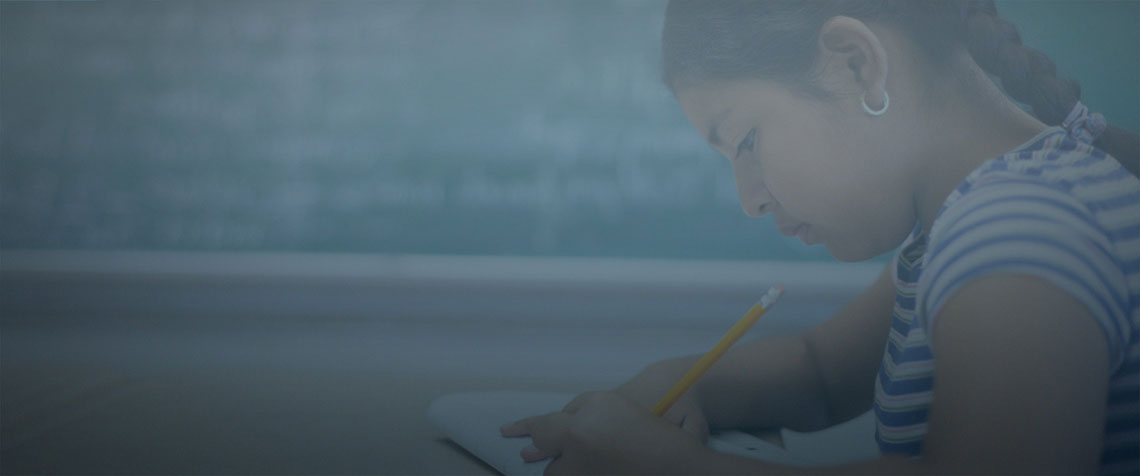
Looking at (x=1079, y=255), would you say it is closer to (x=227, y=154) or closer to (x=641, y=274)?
(x=641, y=274)

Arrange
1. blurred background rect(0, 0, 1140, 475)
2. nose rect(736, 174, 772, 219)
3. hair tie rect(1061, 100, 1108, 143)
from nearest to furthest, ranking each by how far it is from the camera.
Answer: hair tie rect(1061, 100, 1108, 143) → nose rect(736, 174, 772, 219) → blurred background rect(0, 0, 1140, 475)

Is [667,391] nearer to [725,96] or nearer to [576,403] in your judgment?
[576,403]

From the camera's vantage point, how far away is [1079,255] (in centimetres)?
36

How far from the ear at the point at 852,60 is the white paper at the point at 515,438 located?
0.24m

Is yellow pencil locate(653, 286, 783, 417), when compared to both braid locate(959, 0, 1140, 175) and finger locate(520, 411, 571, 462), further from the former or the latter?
braid locate(959, 0, 1140, 175)

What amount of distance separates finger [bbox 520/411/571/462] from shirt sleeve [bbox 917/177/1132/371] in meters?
0.22

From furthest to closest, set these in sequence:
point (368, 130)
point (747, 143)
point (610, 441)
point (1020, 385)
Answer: point (368, 130) → point (747, 143) → point (610, 441) → point (1020, 385)

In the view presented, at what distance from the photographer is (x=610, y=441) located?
455 millimetres

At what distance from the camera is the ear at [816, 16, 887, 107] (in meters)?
0.49

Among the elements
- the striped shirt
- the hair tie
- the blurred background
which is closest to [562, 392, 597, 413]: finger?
the blurred background

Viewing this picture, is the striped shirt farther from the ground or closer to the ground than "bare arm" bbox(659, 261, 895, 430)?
farther from the ground

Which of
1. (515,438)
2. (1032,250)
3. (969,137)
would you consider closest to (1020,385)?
(1032,250)

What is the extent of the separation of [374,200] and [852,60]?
42cm

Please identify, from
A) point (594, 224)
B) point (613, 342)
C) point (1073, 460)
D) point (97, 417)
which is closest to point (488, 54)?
point (594, 224)
